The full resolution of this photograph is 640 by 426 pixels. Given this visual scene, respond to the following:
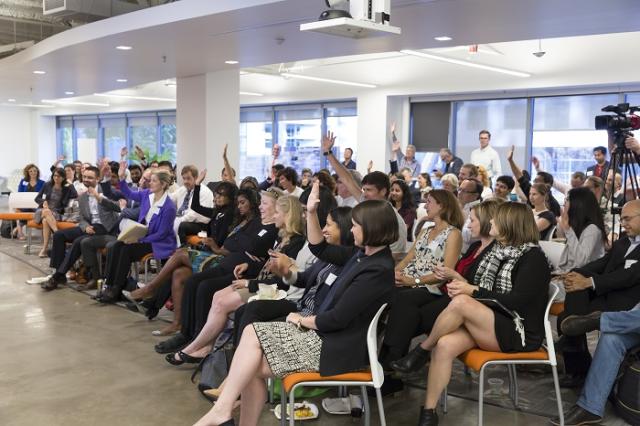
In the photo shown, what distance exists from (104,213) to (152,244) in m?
1.18

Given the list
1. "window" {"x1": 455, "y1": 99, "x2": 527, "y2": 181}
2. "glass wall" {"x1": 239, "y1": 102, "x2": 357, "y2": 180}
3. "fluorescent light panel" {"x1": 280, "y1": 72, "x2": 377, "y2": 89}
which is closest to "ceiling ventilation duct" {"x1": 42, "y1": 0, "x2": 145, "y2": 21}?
"fluorescent light panel" {"x1": 280, "y1": 72, "x2": 377, "y2": 89}

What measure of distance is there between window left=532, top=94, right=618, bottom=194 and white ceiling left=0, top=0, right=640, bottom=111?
73 centimetres

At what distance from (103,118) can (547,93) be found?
1675cm

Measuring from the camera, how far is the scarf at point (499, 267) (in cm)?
346

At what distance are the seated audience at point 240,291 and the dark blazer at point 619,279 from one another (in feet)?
5.95

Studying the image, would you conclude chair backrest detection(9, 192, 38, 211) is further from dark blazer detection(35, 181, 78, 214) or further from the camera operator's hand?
the camera operator's hand

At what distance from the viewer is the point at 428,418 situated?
3.28 meters

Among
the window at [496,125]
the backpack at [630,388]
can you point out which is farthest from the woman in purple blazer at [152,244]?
the window at [496,125]

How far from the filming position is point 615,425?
350 centimetres

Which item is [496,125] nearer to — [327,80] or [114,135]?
[327,80]

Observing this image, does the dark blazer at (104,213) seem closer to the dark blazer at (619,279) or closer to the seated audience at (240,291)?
the seated audience at (240,291)

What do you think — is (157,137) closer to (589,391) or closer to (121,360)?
(121,360)

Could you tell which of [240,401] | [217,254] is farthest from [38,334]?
[240,401]

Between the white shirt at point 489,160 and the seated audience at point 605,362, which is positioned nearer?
the seated audience at point 605,362
